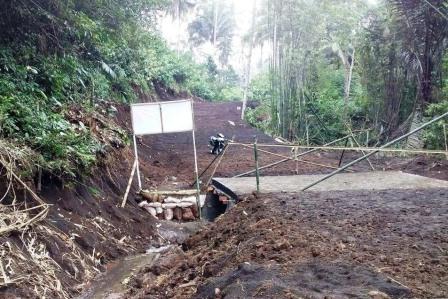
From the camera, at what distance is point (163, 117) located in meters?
10.1

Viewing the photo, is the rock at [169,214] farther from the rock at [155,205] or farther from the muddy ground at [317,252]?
the muddy ground at [317,252]

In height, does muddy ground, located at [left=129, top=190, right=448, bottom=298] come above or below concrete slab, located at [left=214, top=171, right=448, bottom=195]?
above

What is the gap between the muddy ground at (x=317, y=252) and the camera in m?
3.41

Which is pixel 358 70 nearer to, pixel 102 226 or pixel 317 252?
pixel 102 226

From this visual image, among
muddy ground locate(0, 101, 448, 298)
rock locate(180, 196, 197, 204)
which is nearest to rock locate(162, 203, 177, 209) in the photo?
rock locate(180, 196, 197, 204)

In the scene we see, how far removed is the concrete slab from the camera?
26.3 ft

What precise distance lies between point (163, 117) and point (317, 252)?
6.56m

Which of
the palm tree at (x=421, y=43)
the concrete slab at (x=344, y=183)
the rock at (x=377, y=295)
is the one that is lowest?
the concrete slab at (x=344, y=183)

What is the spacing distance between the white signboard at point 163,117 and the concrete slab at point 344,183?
182 centimetres

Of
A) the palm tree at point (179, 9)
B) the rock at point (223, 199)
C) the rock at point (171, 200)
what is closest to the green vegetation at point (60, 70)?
the rock at point (171, 200)

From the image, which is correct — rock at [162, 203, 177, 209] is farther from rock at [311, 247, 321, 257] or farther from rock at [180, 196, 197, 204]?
rock at [311, 247, 321, 257]

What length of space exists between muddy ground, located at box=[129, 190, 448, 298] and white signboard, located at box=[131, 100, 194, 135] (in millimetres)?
3669

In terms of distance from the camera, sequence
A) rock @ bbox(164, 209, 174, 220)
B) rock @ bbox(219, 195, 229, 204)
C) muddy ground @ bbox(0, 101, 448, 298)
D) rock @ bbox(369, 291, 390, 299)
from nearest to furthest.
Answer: rock @ bbox(369, 291, 390, 299), muddy ground @ bbox(0, 101, 448, 298), rock @ bbox(219, 195, 229, 204), rock @ bbox(164, 209, 174, 220)

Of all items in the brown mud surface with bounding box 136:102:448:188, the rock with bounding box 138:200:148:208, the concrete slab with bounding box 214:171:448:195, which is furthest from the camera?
the brown mud surface with bounding box 136:102:448:188
